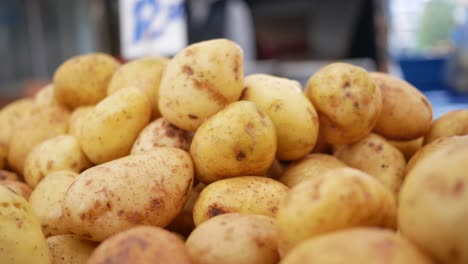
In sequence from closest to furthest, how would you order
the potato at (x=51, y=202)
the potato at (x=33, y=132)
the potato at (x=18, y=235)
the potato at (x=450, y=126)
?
the potato at (x=18, y=235) < the potato at (x=51, y=202) < the potato at (x=450, y=126) < the potato at (x=33, y=132)

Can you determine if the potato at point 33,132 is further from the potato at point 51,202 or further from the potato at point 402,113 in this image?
the potato at point 402,113

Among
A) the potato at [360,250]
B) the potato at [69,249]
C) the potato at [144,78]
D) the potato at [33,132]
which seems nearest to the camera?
the potato at [360,250]

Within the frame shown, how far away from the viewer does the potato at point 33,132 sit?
1282 millimetres

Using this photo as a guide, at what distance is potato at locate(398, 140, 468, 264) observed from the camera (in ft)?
1.61

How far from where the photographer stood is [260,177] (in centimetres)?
89

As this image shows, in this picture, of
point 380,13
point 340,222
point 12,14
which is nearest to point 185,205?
point 340,222

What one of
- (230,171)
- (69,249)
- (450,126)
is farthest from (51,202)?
(450,126)

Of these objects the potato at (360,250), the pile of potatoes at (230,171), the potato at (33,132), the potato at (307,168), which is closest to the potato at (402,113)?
the pile of potatoes at (230,171)

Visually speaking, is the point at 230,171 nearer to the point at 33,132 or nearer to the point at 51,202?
the point at 51,202

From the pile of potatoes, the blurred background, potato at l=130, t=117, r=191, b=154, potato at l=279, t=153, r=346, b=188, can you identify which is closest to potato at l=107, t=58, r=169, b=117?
Answer: the pile of potatoes

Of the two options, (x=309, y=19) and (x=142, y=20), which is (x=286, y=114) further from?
(x=309, y=19)

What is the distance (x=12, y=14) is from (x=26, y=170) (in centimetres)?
452

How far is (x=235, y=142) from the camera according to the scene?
34.0 inches

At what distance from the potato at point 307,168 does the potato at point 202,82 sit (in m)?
0.19
